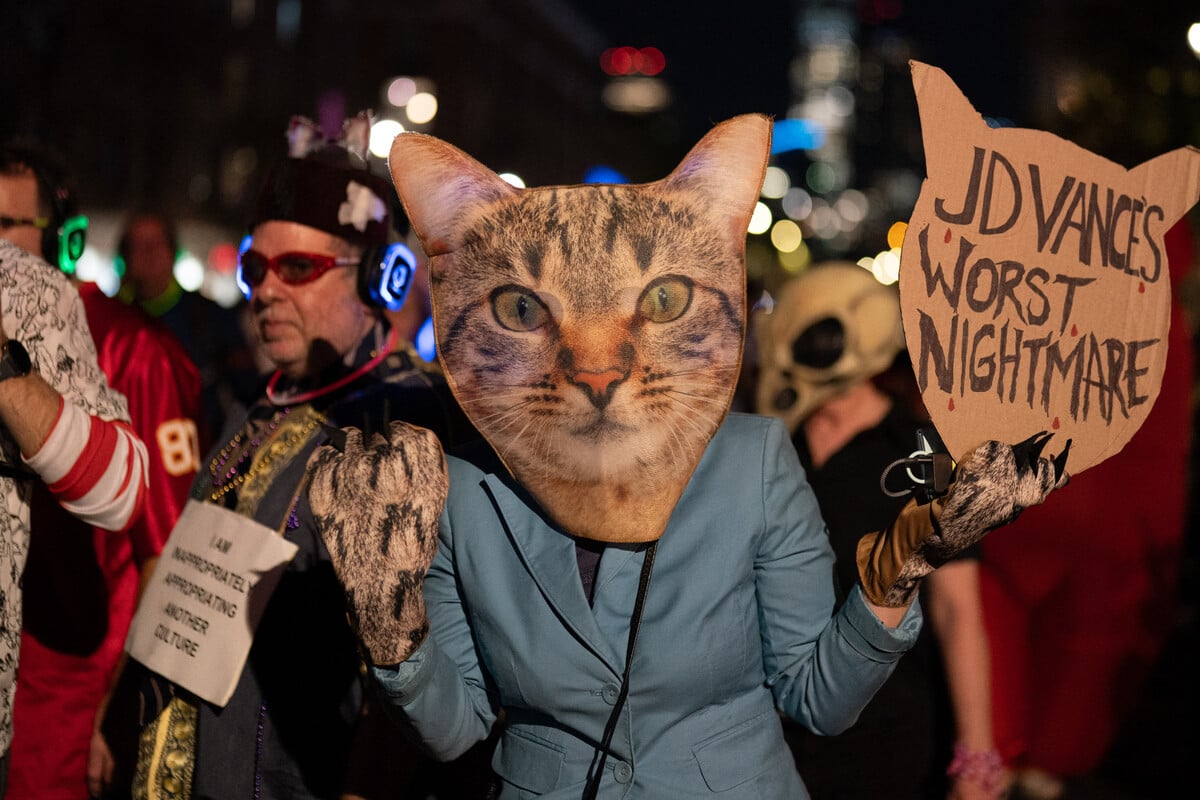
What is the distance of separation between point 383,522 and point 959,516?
0.98m

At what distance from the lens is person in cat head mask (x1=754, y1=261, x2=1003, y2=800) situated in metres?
3.49

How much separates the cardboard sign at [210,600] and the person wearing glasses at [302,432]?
0.15 feet

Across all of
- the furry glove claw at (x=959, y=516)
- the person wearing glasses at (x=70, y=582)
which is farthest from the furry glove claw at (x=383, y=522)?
the person wearing glasses at (x=70, y=582)

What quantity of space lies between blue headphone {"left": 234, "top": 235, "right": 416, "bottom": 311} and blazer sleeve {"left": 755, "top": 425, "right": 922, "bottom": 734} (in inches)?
60.3

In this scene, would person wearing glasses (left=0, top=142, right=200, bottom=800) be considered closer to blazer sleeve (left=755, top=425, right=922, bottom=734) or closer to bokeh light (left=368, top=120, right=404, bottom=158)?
bokeh light (left=368, top=120, right=404, bottom=158)

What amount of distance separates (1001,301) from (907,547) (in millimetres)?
549

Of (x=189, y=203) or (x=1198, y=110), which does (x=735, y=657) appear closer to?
(x=1198, y=110)

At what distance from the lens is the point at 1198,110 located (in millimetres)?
16344

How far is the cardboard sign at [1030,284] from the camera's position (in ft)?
7.54

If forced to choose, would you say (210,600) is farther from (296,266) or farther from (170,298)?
(170,298)

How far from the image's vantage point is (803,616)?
2389mm

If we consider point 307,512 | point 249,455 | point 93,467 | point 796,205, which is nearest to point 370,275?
point 249,455

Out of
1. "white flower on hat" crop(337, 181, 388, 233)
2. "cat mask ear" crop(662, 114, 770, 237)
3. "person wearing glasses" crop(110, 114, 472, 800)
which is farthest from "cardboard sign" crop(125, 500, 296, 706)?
"cat mask ear" crop(662, 114, 770, 237)

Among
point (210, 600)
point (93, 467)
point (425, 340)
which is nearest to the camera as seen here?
point (93, 467)
